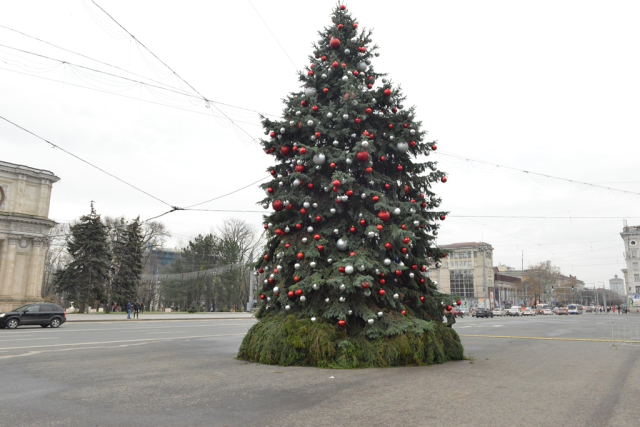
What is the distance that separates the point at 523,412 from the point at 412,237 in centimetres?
434

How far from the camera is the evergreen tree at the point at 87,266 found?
48875mm

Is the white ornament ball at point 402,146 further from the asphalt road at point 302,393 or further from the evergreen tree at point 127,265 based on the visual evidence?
the evergreen tree at point 127,265

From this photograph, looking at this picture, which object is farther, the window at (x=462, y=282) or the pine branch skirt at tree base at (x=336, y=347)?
the window at (x=462, y=282)

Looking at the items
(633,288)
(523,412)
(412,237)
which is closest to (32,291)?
(412,237)

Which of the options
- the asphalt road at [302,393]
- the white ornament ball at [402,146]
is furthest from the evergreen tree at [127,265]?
the white ornament ball at [402,146]

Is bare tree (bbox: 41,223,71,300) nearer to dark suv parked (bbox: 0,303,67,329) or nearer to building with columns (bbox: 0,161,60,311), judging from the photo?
building with columns (bbox: 0,161,60,311)

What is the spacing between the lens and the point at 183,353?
39.3ft

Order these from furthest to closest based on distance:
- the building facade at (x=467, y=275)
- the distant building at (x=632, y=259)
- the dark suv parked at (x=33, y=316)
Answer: the distant building at (x=632, y=259) < the building facade at (x=467, y=275) < the dark suv parked at (x=33, y=316)

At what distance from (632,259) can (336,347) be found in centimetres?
12096

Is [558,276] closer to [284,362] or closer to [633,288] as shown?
[633,288]

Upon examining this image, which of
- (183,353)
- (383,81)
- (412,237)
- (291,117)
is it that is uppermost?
(383,81)

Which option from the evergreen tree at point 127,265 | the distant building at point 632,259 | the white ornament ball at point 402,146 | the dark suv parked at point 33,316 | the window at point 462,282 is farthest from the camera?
the window at point 462,282

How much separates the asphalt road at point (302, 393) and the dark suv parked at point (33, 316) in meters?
14.4

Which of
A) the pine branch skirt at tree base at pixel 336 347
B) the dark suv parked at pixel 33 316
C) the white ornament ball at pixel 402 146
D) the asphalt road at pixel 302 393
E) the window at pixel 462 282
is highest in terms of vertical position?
the white ornament ball at pixel 402 146
